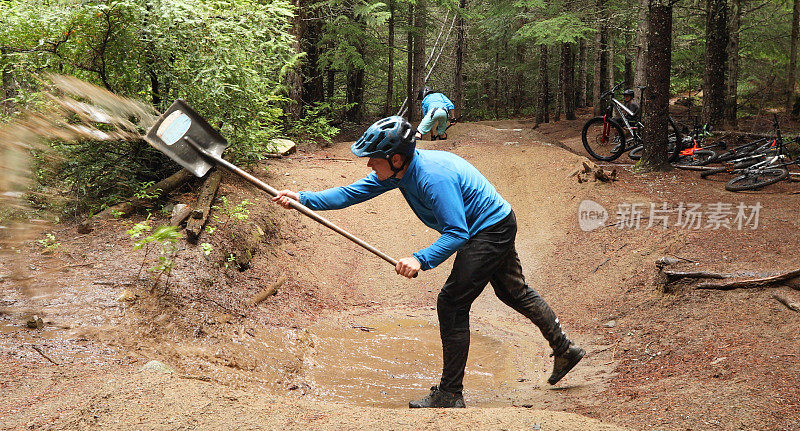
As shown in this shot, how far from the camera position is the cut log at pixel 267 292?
6112 millimetres

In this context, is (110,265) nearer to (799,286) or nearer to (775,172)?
(799,286)

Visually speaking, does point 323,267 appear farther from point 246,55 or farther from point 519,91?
→ point 519,91

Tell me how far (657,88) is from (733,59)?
9345 millimetres

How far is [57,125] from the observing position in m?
5.50

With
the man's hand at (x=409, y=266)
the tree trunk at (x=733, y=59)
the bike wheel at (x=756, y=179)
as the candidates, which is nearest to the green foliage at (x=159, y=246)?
the man's hand at (x=409, y=266)

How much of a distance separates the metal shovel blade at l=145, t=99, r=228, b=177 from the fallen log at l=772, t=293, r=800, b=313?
5493 mm

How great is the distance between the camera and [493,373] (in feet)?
17.0

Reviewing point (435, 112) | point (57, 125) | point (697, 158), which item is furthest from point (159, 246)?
point (697, 158)

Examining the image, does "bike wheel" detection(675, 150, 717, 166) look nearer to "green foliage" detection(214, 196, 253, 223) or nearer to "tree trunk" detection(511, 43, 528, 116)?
"green foliage" detection(214, 196, 253, 223)

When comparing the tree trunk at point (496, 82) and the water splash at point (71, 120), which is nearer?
the water splash at point (71, 120)

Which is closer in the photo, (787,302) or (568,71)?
(787,302)

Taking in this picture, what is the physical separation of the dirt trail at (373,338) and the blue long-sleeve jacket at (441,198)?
1.15 metres

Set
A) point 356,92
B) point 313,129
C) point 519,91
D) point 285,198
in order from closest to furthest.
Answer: point 285,198 < point 313,129 < point 356,92 < point 519,91

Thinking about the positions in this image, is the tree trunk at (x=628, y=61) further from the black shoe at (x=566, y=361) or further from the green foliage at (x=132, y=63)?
the black shoe at (x=566, y=361)
